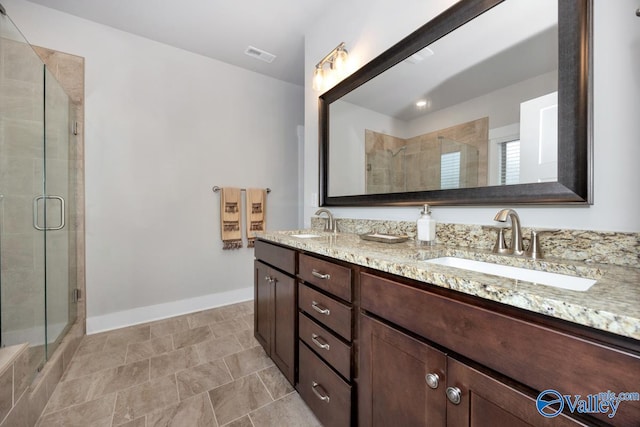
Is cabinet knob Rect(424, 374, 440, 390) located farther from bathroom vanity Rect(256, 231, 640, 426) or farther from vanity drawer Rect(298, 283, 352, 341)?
vanity drawer Rect(298, 283, 352, 341)

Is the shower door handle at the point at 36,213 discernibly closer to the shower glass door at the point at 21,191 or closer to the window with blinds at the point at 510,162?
the shower glass door at the point at 21,191

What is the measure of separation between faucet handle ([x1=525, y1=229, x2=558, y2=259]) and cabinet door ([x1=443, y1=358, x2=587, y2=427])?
524 mm

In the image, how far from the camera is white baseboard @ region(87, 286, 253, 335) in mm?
2203

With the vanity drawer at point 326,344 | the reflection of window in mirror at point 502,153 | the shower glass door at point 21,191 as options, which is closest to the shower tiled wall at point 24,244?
the shower glass door at point 21,191

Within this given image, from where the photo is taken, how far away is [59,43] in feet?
6.79

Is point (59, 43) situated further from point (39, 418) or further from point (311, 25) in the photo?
point (39, 418)

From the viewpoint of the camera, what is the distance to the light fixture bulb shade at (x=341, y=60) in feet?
5.96

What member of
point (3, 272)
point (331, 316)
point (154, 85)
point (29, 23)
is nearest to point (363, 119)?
point (331, 316)

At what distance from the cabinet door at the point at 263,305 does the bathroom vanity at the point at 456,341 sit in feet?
1.62

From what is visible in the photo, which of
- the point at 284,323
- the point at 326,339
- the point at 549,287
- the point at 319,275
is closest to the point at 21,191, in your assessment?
the point at 284,323

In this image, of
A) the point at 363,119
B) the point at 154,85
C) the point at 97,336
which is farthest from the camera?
the point at 154,85

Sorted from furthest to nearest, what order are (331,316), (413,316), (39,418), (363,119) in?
(363,119) < (39,418) < (331,316) < (413,316)

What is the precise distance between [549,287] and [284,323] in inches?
48.0

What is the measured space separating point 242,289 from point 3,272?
6.03ft
